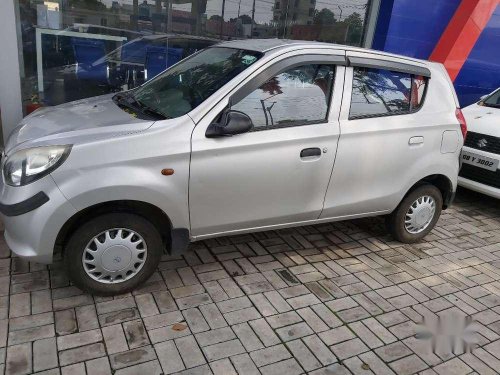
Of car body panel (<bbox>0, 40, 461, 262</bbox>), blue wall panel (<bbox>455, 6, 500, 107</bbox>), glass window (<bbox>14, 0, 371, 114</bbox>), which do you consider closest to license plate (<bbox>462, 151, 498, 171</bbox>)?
car body panel (<bbox>0, 40, 461, 262</bbox>)

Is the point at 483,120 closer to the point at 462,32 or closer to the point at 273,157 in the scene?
the point at 462,32

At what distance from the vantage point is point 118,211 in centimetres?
305

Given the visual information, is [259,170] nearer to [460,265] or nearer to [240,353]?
[240,353]

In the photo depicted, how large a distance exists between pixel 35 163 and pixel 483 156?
5189 mm

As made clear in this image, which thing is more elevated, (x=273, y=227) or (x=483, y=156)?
(x=483, y=156)

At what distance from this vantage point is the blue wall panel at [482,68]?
8844mm

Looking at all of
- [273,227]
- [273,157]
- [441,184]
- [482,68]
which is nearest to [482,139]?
[441,184]

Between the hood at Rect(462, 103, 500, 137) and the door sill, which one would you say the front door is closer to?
the door sill

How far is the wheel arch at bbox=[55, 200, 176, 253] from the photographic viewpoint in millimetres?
2969

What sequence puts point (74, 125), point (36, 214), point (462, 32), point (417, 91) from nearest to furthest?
point (36, 214) < point (74, 125) < point (417, 91) < point (462, 32)

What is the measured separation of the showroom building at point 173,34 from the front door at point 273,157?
12.8 feet

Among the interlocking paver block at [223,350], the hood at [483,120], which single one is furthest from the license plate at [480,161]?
the interlocking paver block at [223,350]

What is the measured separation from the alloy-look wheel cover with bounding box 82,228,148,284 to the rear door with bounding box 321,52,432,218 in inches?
62.8

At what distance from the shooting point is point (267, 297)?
342 centimetres
